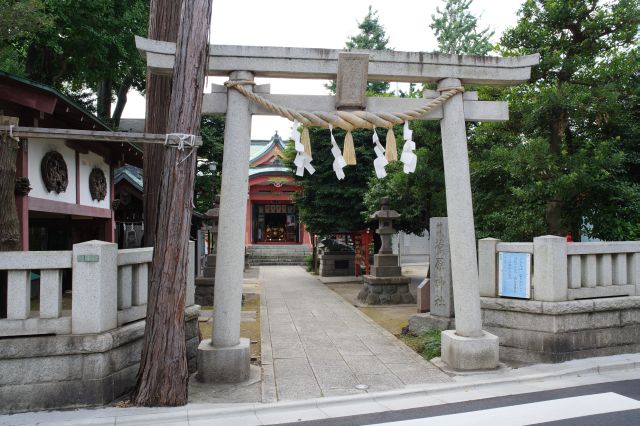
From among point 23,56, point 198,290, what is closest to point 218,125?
point 23,56

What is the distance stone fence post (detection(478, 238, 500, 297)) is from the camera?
7383 mm

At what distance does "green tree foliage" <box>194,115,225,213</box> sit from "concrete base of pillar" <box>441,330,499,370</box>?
16198mm

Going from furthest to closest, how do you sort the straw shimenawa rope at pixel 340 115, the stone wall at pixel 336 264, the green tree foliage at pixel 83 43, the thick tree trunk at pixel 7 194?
the stone wall at pixel 336 264 < the green tree foliage at pixel 83 43 < the straw shimenawa rope at pixel 340 115 < the thick tree trunk at pixel 7 194

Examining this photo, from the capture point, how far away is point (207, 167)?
2173 centimetres

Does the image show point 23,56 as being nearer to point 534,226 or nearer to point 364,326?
point 364,326

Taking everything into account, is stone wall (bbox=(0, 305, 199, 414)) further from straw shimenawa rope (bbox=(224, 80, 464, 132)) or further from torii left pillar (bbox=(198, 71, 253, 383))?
straw shimenawa rope (bbox=(224, 80, 464, 132))

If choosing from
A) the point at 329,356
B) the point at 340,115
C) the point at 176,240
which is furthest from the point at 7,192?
the point at 329,356

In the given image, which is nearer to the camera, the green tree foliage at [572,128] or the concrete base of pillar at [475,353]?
the concrete base of pillar at [475,353]

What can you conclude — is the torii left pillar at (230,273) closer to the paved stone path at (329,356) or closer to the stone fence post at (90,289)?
the paved stone path at (329,356)

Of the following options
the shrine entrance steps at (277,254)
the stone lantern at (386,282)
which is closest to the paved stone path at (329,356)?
the stone lantern at (386,282)

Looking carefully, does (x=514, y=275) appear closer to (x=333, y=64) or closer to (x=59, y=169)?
(x=333, y=64)

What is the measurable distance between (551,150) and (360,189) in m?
9.35

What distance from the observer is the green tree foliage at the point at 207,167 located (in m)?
21.3

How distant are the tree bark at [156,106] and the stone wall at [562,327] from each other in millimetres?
5751
